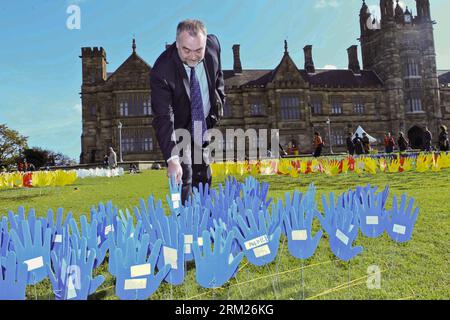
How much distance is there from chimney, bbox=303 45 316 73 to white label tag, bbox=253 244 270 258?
137ft

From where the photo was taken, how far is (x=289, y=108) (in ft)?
124

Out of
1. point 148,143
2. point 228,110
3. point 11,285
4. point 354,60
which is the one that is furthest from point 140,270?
point 354,60

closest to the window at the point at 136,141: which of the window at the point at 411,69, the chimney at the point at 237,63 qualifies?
the chimney at the point at 237,63

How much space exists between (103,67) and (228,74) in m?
13.1

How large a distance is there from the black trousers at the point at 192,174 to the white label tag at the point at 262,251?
4.69 feet

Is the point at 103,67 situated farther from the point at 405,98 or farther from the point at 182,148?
the point at 182,148

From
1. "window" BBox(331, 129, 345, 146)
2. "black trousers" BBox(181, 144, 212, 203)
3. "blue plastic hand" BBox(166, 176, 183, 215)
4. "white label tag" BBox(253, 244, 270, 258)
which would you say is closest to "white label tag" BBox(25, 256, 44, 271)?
"blue plastic hand" BBox(166, 176, 183, 215)

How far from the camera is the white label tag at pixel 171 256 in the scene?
7.12 ft

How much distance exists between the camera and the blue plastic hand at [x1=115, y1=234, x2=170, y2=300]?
191cm

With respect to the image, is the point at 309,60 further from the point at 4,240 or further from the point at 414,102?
the point at 4,240

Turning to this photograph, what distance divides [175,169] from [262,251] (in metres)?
1.33
